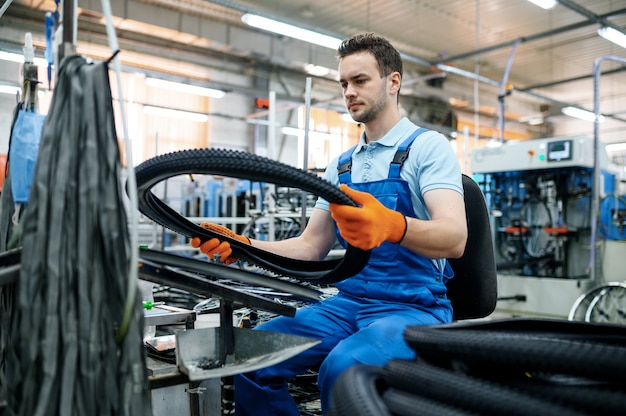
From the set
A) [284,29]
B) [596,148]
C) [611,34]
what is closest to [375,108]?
[596,148]

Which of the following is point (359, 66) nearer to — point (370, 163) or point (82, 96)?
point (370, 163)

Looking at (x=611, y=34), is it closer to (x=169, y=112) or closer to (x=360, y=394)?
(x=169, y=112)

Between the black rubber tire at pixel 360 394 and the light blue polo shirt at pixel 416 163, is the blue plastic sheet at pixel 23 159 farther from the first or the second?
the light blue polo shirt at pixel 416 163

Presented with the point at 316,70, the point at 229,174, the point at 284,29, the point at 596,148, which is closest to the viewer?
the point at 229,174

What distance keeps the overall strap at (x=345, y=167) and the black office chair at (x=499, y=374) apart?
742mm

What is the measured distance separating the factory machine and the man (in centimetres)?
308

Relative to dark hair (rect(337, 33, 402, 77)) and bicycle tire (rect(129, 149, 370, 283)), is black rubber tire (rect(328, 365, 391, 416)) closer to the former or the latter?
bicycle tire (rect(129, 149, 370, 283))

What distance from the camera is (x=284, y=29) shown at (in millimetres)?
5121

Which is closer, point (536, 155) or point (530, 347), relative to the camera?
point (530, 347)

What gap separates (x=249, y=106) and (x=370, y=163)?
8394 mm

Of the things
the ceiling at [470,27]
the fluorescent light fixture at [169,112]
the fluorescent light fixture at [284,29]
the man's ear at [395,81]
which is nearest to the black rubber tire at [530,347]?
the man's ear at [395,81]

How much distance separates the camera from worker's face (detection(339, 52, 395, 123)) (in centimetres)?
147

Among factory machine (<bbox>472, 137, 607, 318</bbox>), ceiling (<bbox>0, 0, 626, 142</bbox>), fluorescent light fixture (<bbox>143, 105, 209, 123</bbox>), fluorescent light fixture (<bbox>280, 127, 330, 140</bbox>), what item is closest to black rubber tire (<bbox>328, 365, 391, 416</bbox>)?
factory machine (<bbox>472, 137, 607, 318</bbox>)

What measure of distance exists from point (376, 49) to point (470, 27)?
756cm
